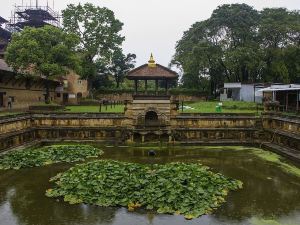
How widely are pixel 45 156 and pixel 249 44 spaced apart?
129 feet

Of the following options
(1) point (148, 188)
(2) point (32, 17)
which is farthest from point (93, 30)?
(1) point (148, 188)

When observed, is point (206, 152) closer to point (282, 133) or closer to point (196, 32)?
point (282, 133)

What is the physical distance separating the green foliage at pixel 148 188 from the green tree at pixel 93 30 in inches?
1533

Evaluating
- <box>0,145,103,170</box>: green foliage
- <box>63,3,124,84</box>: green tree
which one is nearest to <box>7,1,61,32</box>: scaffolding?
<box>63,3,124,84</box>: green tree

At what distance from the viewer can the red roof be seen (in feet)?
98.1

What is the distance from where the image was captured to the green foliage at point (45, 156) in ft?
66.7

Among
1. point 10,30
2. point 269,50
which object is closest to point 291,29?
point 269,50

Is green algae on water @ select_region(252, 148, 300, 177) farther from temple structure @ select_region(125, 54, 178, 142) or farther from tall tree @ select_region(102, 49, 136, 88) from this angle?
tall tree @ select_region(102, 49, 136, 88)

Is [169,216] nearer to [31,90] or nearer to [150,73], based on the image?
[150,73]

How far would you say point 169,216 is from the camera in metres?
13.1

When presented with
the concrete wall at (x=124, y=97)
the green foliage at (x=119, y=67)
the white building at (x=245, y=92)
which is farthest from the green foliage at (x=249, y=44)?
the green foliage at (x=119, y=67)

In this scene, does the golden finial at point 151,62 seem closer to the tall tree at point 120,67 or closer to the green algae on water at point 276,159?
the green algae on water at point 276,159

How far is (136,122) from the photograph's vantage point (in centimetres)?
2958

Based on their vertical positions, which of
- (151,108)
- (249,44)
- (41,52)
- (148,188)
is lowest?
(148,188)
